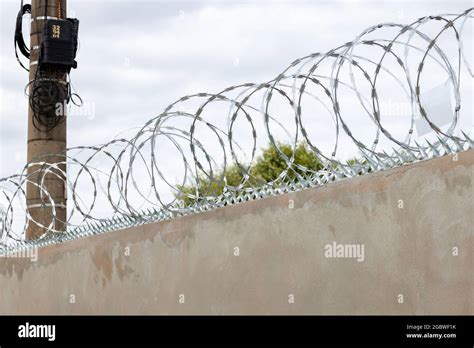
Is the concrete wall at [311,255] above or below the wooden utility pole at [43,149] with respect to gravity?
below

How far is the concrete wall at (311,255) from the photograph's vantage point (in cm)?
562

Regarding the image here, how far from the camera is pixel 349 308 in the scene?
6.41 metres

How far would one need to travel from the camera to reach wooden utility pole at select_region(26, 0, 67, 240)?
14.2 meters

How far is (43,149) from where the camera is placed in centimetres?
1465

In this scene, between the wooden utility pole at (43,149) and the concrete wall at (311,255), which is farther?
the wooden utility pole at (43,149)

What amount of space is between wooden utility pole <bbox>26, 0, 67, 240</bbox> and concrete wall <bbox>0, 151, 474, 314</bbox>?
398 cm

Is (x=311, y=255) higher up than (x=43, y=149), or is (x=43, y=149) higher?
(x=43, y=149)

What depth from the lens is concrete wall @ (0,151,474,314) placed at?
5.62 m

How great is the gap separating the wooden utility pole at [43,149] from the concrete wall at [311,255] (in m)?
3.98

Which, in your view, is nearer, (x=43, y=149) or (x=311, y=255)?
(x=311, y=255)

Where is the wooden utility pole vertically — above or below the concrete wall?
above

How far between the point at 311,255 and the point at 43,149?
8.85m

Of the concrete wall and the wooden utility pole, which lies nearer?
the concrete wall
